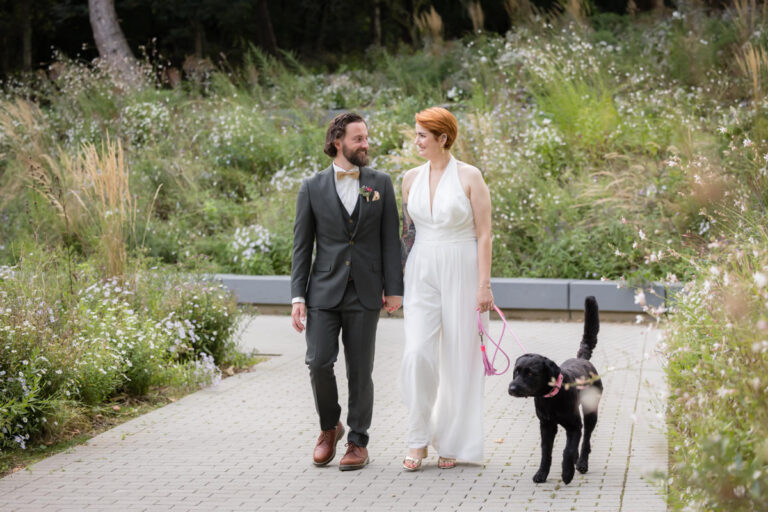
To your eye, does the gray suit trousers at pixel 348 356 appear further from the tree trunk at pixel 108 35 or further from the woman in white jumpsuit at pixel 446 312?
the tree trunk at pixel 108 35

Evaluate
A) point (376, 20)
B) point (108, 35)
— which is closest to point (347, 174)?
point (108, 35)

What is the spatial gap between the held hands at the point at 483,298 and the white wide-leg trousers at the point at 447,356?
0.24 ft

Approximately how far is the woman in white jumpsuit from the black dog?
45cm

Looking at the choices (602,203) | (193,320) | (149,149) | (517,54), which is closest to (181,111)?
(149,149)

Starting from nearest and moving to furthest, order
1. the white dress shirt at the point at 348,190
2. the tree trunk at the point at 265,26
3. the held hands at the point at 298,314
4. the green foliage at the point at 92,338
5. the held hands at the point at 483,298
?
the held hands at the point at 483,298, the held hands at the point at 298,314, the white dress shirt at the point at 348,190, the green foliage at the point at 92,338, the tree trunk at the point at 265,26

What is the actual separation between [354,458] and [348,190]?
4.59 ft

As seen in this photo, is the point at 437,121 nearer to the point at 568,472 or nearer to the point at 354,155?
the point at 354,155

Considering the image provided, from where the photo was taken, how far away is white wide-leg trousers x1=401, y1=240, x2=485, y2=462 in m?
4.91

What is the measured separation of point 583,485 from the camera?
14.9 feet

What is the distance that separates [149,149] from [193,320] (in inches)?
262

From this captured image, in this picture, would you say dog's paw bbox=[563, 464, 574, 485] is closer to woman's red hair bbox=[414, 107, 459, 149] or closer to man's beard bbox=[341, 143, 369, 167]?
woman's red hair bbox=[414, 107, 459, 149]

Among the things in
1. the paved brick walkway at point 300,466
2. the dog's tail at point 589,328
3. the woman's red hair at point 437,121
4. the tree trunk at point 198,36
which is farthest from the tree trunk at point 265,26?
the dog's tail at point 589,328

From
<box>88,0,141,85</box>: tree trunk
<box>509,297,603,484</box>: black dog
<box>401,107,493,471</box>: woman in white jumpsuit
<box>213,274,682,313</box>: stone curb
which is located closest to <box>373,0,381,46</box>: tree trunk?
<box>88,0,141,85</box>: tree trunk

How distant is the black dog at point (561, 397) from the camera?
4.37m
